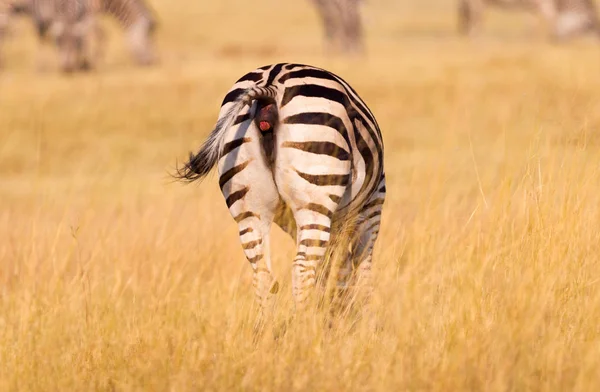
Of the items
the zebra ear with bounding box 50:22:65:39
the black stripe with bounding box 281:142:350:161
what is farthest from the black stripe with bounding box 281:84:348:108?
the zebra ear with bounding box 50:22:65:39

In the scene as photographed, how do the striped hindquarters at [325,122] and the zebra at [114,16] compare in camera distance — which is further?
the zebra at [114,16]

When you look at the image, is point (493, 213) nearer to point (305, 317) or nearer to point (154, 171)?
point (305, 317)

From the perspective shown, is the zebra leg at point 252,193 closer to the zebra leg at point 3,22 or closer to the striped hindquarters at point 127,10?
the zebra leg at point 3,22

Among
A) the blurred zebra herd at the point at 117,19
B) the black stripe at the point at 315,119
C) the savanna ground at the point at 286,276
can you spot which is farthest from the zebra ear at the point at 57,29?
the black stripe at the point at 315,119

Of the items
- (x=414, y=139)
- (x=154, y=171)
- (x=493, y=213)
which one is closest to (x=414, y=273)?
(x=493, y=213)

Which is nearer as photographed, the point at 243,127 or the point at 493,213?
the point at 243,127

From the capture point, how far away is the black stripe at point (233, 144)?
4.51m

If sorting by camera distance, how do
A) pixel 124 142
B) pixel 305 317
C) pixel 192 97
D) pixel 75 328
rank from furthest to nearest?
pixel 192 97, pixel 124 142, pixel 75 328, pixel 305 317

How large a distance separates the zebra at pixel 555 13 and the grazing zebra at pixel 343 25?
15.8 ft

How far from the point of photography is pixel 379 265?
5.34 m

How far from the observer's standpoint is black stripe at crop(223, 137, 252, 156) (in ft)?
14.8

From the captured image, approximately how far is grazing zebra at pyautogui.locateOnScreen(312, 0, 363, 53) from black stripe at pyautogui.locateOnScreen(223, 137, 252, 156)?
22.2m

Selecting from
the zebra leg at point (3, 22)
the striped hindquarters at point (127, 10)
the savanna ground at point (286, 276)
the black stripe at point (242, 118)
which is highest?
the striped hindquarters at point (127, 10)

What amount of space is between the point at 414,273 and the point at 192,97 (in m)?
11.1
